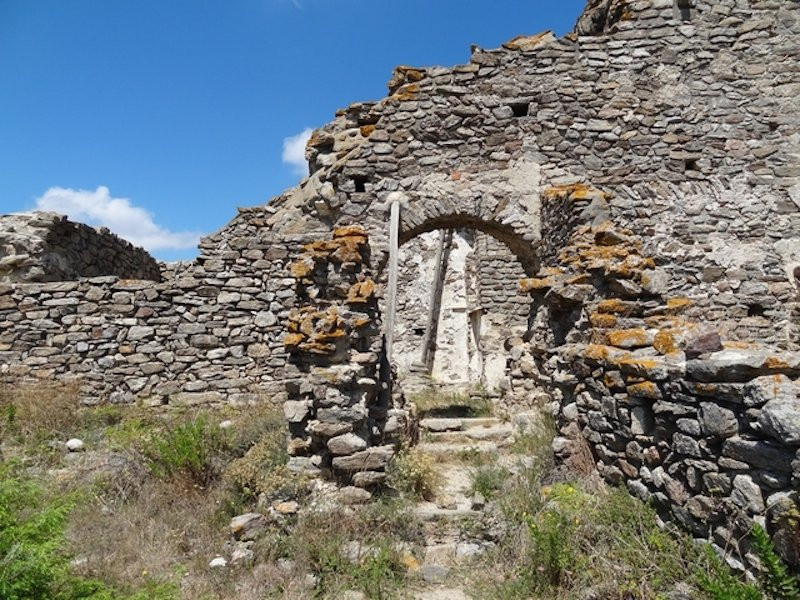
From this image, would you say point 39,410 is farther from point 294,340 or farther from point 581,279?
point 581,279

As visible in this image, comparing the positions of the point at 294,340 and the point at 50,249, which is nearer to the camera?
the point at 294,340

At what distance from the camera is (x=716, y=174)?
317 inches

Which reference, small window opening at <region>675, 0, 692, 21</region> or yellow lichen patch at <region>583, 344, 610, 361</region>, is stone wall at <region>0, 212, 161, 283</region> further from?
small window opening at <region>675, 0, 692, 21</region>

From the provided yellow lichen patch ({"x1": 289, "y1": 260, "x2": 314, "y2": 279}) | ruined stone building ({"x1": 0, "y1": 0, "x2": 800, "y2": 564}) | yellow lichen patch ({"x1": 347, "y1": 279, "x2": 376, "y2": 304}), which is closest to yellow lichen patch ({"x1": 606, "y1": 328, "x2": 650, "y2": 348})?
ruined stone building ({"x1": 0, "y1": 0, "x2": 800, "y2": 564})

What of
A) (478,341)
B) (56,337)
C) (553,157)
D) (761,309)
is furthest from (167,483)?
(478,341)

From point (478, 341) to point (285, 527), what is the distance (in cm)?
958

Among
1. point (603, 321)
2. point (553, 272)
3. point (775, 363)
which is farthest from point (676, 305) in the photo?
point (775, 363)

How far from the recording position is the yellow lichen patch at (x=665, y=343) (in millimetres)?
3637

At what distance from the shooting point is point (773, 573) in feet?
7.32

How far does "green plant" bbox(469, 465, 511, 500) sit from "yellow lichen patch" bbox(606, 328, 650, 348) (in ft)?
5.44

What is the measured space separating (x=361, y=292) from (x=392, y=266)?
1.91 meters

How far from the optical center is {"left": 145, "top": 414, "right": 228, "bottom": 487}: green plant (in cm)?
473

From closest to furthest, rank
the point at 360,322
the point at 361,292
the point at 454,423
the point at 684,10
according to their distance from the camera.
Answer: the point at 360,322 → the point at 361,292 → the point at 454,423 → the point at 684,10

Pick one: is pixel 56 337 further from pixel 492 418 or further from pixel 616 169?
pixel 616 169
